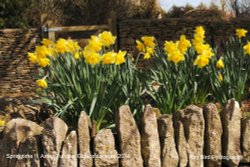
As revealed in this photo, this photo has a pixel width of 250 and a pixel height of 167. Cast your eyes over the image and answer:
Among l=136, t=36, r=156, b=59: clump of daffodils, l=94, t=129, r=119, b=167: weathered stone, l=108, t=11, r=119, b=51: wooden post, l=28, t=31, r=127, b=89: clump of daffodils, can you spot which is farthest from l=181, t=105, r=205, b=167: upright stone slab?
l=108, t=11, r=119, b=51: wooden post

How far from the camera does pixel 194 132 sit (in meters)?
3.35

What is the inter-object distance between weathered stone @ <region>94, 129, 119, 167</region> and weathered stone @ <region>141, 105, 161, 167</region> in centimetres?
22

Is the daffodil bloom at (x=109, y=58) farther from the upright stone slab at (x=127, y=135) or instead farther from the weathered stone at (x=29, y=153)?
the weathered stone at (x=29, y=153)

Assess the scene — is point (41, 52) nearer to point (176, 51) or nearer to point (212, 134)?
point (176, 51)

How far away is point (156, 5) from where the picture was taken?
14.4 metres

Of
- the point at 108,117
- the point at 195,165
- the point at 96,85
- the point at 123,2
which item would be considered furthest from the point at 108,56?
the point at 123,2

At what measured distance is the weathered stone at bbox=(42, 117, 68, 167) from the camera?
9.95 feet

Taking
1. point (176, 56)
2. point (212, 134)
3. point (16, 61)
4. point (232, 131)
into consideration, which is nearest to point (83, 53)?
point (176, 56)

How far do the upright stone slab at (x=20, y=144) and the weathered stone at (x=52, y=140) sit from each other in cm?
8

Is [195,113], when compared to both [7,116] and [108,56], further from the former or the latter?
[7,116]

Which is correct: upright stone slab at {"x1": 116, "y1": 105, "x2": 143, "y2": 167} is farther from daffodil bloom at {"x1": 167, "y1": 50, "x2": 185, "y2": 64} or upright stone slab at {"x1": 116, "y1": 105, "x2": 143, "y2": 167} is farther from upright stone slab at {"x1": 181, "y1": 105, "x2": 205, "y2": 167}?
daffodil bloom at {"x1": 167, "y1": 50, "x2": 185, "y2": 64}

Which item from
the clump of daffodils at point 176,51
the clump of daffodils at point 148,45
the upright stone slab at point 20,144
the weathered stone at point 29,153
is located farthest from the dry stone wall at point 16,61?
the weathered stone at point 29,153

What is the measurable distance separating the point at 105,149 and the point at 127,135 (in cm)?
18

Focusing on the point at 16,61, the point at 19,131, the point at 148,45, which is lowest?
the point at 19,131
